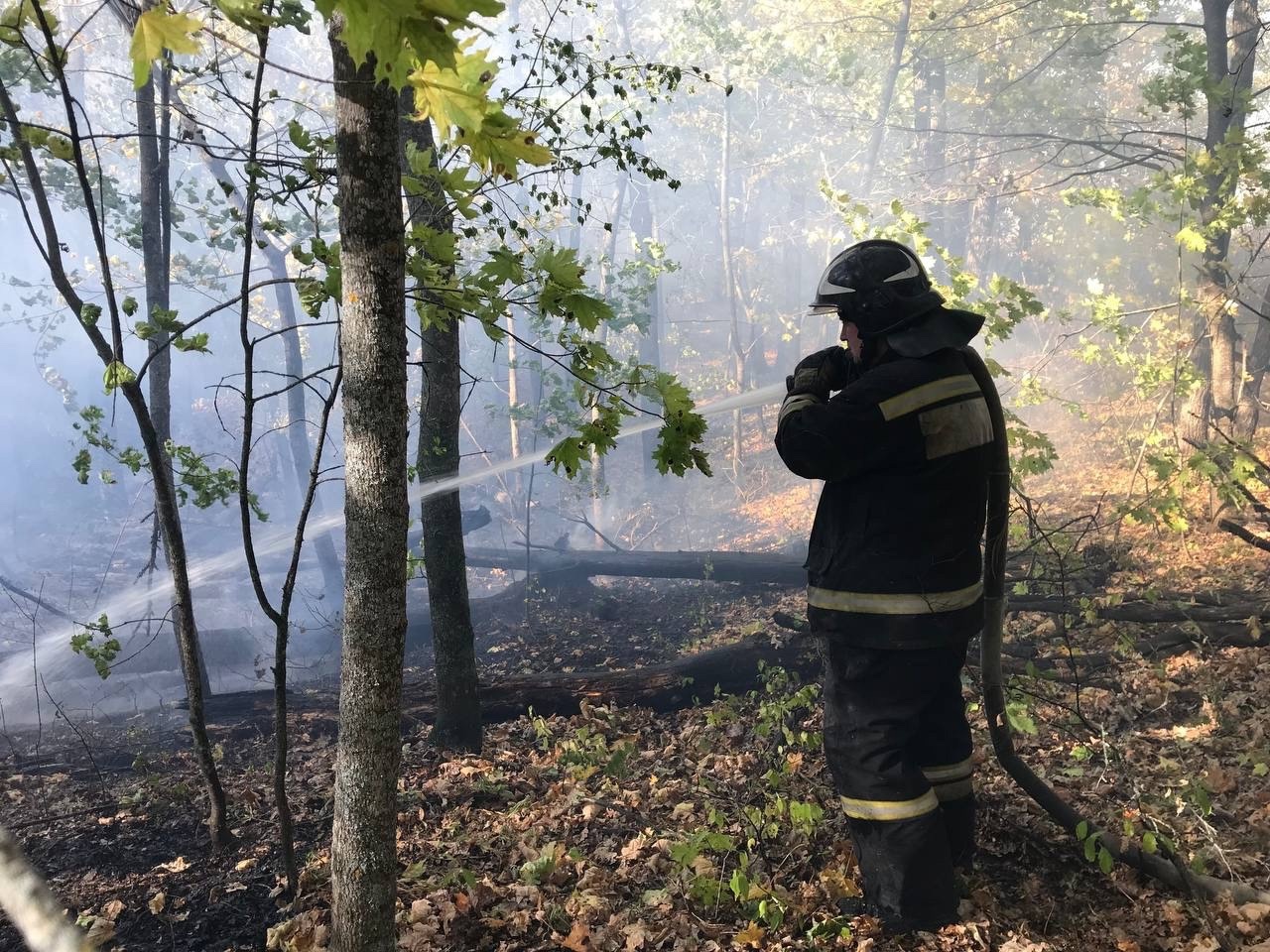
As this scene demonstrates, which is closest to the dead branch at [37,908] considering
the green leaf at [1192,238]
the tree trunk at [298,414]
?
the green leaf at [1192,238]

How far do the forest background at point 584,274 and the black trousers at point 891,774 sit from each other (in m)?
0.46

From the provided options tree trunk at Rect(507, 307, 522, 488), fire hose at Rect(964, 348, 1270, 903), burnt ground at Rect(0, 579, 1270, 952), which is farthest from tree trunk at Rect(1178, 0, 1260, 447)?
tree trunk at Rect(507, 307, 522, 488)

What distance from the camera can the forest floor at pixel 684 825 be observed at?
3.01m

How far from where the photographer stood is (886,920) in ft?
9.86

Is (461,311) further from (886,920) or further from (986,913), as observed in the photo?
(986,913)

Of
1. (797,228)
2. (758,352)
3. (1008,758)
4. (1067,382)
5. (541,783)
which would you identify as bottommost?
(541,783)

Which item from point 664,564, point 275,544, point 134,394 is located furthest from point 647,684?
point 275,544

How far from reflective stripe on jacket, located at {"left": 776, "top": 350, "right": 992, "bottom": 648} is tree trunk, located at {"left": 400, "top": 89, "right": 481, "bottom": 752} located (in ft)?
8.45

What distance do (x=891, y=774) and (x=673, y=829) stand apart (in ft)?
4.63

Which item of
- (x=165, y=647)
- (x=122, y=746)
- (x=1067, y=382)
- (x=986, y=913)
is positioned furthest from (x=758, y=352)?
(x=986, y=913)

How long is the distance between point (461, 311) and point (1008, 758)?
114 inches

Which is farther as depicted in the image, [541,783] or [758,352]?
[758,352]

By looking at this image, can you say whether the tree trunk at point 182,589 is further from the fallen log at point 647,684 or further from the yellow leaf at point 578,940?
the fallen log at point 647,684

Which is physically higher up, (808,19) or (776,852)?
(808,19)
